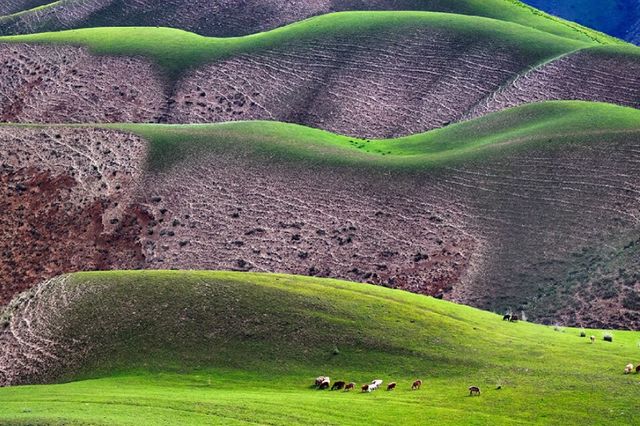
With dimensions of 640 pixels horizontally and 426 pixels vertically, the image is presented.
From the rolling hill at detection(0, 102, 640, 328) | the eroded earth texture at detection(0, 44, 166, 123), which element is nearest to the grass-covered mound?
the rolling hill at detection(0, 102, 640, 328)

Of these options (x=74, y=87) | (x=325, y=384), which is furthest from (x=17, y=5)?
(x=325, y=384)

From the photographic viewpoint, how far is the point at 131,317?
1921 inches

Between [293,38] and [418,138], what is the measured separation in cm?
3247

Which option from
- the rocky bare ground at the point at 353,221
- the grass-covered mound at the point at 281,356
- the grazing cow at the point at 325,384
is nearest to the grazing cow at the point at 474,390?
the grass-covered mound at the point at 281,356

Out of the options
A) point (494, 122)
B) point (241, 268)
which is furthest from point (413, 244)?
point (494, 122)

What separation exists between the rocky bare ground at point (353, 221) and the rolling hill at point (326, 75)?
24704 millimetres

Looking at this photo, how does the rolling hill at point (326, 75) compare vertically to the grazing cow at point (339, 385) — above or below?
below

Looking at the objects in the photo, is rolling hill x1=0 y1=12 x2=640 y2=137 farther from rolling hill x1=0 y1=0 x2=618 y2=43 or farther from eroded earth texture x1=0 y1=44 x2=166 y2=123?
rolling hill x1=0 y1=0 x2=618 y2=43

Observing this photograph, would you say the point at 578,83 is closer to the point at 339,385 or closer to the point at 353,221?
the point at 353,221

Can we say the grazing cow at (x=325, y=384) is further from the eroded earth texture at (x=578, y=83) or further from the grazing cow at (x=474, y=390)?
the eroded earth texture at (x=578, y=83)

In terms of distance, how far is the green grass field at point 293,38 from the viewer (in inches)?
4525

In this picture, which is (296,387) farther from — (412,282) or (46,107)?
(46,107)

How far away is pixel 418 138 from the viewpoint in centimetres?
9225

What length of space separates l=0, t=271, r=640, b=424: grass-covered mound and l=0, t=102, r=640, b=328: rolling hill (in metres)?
12.4
